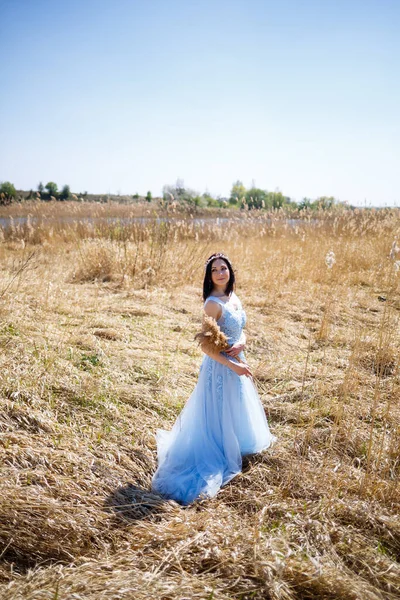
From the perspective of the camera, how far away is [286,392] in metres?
3.63

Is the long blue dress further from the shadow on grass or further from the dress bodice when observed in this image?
the shadow on grass

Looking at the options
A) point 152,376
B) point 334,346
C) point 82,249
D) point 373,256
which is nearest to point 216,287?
point 152,376

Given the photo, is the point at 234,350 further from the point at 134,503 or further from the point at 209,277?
the point at 134,503

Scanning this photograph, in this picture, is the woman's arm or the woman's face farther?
the woman's face

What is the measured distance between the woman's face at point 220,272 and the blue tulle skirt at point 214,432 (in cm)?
52

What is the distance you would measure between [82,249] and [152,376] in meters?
4.66

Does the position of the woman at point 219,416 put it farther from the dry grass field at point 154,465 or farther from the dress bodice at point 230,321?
the dry grass field at point 154,465

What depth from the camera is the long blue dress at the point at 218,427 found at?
2555 millimetres

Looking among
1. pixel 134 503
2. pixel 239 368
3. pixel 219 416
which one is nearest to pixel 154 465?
pixel 134 503

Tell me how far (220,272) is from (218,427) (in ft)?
3.26

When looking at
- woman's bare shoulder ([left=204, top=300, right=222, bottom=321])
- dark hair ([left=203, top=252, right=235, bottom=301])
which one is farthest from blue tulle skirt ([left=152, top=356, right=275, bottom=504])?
dark hair ([left=203, top=252, right=235, bottom=301])

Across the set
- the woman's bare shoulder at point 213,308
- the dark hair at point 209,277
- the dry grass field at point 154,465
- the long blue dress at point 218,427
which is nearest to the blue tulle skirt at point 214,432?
the long blue dress at point 218,427

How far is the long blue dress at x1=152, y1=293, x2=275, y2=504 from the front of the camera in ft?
8.38

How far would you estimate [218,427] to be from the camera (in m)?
2.67
